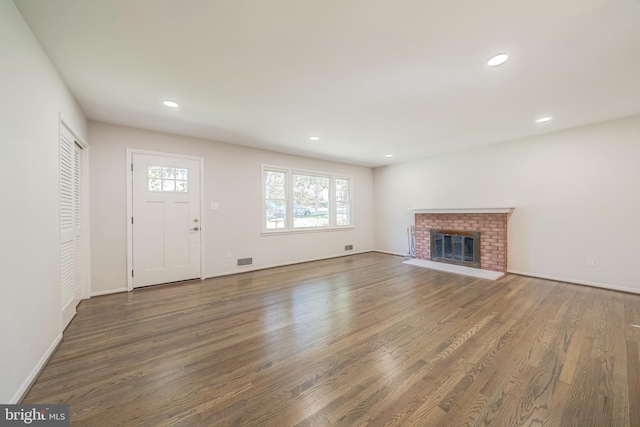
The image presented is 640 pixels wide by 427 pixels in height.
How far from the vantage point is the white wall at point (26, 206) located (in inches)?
57.8

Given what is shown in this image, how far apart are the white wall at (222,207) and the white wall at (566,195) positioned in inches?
105

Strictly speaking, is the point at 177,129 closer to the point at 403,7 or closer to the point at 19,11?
the point at 19,11

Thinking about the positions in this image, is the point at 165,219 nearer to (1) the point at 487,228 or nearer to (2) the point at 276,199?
(2) the point at 276,199

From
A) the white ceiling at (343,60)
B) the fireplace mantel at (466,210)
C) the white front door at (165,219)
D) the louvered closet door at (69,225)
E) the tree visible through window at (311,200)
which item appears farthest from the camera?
the tree visible through window at (311,200)

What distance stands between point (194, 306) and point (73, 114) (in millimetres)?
2594

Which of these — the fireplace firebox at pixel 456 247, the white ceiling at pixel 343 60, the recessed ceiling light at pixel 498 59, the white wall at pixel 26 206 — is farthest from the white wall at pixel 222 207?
the recessed ceiling light at pixel 498 59

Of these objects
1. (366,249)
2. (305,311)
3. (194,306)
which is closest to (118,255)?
(194,306)

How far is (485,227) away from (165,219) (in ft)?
19.2

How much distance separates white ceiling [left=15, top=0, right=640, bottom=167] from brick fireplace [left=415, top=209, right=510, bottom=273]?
1.82 metres

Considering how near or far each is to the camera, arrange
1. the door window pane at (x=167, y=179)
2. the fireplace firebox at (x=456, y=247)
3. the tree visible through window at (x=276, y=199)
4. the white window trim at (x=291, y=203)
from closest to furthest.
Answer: the door window pane at (x=167, y=179) < the fireplace firebox at (x=456, y=247) < the white window trim at (x=291, y=203) < the tree visible through window at (x=276, y=199)

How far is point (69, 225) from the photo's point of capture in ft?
9.05

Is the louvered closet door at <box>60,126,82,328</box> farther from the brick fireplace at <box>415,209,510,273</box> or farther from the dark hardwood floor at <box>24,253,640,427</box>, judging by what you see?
the brick fireplace at <box>415,209,510,273</box>

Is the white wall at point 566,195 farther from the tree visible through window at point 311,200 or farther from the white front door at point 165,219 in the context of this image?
the white front door at point 165,219

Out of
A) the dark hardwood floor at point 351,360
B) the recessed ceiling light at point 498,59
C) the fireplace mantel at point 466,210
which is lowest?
the dark hardwood floor at point 351,360
